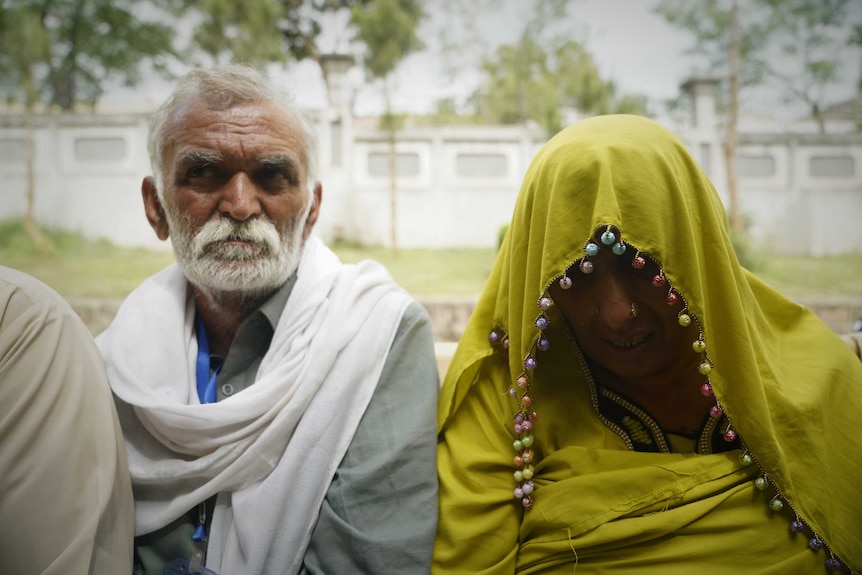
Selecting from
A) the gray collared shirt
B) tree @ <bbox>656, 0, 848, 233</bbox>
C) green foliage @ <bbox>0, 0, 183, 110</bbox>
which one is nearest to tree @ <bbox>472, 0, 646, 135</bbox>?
tree @ <bbox>656, 0, 848, 233</bbox>

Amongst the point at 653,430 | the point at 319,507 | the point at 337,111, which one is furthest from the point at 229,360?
the point at 337,111

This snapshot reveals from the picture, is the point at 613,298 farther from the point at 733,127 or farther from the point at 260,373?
the point at 733,127

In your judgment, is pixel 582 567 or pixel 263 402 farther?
pixel 263 402

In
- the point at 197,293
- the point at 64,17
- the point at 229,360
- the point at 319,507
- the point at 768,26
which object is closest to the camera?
the point at 319,507

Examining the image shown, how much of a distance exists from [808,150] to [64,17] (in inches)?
256

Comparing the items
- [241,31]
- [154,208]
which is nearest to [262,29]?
[241,31]

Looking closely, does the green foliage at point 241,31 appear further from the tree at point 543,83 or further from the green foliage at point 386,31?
the tree at point 543,83

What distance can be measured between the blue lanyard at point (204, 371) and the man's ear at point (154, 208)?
1.02 ft

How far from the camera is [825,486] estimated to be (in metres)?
1.23

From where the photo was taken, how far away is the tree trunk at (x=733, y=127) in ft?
13.9

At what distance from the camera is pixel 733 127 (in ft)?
14.4

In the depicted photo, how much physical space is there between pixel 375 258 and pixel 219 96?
112 inches

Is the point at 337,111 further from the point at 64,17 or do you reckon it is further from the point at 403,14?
the point at 64,17

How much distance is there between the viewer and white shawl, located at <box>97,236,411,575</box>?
138 centimetres
